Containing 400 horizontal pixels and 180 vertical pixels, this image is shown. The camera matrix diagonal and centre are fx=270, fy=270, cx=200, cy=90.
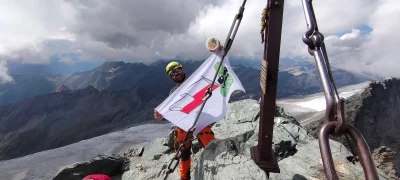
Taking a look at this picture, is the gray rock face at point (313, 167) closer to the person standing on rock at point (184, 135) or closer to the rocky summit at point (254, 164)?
the rocky summit at point (254, 164)

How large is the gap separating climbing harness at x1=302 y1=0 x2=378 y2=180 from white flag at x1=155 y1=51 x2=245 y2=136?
513cm

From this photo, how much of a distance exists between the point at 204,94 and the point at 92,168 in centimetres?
1252

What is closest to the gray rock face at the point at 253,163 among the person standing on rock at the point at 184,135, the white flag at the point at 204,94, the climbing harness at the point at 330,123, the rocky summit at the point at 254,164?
the rocky summit at the point at 254,164

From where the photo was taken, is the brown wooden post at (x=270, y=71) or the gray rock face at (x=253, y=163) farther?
the gray rock face at (x=253, y=163)

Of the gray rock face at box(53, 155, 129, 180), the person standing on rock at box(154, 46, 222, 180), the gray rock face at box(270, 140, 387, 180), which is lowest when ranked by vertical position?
the gray rock face at box(53, 155, 129, 180)

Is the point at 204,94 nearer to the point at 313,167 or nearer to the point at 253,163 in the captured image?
the point at 253,163

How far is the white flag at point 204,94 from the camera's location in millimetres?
7910

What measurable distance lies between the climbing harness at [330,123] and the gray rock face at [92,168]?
16570 millimetres

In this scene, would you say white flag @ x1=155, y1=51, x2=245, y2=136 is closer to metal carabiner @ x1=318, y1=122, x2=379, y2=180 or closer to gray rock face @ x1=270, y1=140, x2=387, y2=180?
gray rock face @ x1=270, y1=140, x2=387, y2=180

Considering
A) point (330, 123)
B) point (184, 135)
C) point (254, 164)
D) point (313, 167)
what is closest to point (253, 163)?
point (254, 164)

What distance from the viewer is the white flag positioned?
26.0 ft

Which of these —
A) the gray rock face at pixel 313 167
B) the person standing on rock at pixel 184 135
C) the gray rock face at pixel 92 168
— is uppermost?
the person standing on rock at pixel 184 135

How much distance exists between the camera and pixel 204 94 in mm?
7922

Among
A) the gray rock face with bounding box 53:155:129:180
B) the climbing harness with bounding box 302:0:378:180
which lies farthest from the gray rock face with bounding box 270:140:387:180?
the gray rock face with bounding box 53:155:129:180
